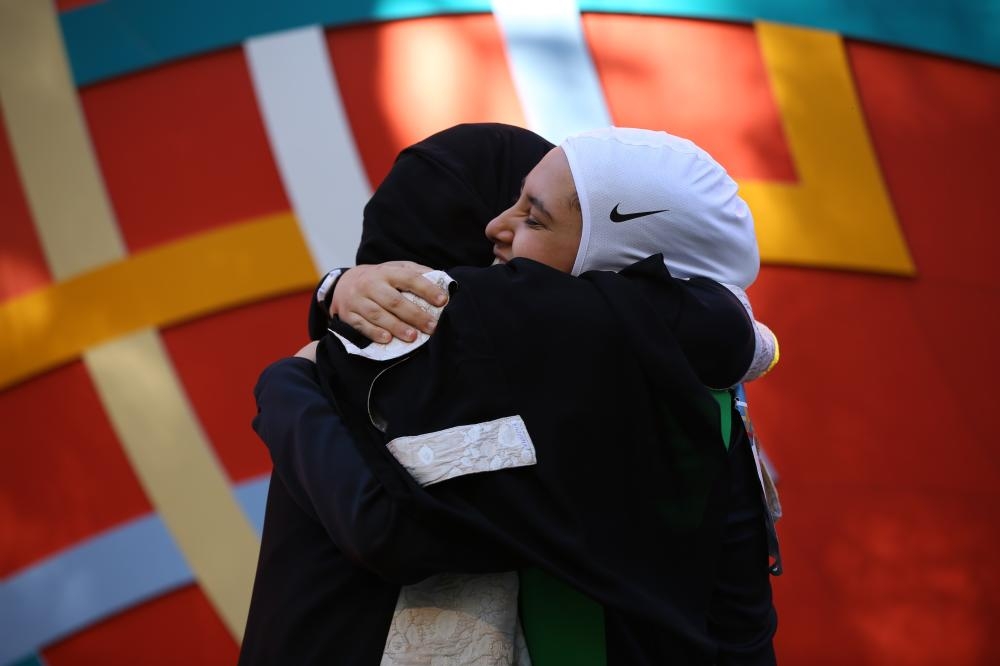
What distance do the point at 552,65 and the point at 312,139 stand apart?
0.61 metres

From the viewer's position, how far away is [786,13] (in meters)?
2.62

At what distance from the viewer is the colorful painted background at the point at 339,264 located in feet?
7.43

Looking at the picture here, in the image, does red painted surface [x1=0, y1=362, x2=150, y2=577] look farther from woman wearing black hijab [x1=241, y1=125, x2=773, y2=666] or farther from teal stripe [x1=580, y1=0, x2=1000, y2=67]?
teal stripe [x1=580, y1=0, x2=1000, y2=67]

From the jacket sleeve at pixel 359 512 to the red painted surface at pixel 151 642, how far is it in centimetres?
134

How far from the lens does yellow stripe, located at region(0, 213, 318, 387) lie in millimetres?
2303

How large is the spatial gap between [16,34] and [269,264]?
823 mm

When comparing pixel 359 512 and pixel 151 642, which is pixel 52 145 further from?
pixel 359 512

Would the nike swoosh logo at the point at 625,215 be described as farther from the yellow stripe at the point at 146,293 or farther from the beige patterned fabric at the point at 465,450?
the yellow stripe at the point at 146,293

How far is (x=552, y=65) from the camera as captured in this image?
2504 mm

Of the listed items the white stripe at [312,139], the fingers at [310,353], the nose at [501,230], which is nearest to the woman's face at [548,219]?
the nose at [501,230]

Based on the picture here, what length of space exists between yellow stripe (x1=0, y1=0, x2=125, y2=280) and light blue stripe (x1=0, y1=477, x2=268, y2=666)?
615 millimetres

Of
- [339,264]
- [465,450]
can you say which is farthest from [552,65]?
[465,450]

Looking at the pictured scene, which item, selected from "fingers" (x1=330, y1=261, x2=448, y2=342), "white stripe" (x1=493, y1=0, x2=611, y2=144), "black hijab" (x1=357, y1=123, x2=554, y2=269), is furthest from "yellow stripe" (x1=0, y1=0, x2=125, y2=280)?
"fingers" (x1=330, y1=261, x2=448, y2=342)

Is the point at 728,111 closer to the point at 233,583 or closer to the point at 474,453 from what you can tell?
the point at 233,583
